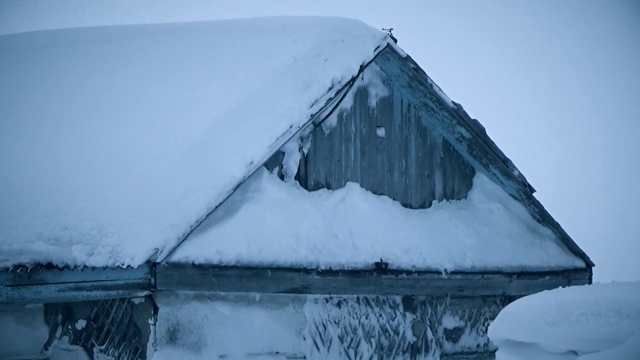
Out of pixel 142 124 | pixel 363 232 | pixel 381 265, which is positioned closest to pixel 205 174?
pixel 142 124

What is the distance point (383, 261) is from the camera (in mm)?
4625

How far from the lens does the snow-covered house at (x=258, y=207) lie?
12.4 feet

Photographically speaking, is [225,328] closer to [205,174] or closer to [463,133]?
[205,174]

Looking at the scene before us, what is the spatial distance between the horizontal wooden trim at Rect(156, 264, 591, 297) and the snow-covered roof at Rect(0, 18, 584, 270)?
0.10 metres

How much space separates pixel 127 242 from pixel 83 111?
6.79ft

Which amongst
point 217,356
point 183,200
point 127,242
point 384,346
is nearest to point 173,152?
point 183,200

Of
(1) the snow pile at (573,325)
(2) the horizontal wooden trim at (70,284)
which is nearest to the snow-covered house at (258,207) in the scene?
(2) the horizontal wooden trim at (70,284)

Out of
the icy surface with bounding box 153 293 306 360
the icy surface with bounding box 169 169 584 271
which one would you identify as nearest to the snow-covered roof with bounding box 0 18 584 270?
the icy surface with bounding box 169 169 584 271

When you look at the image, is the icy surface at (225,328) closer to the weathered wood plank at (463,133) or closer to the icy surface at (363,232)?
the icy surface at (363,232)

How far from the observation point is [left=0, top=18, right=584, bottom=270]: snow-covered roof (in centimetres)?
380

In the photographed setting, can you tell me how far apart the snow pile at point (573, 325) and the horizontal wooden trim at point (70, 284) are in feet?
8.42

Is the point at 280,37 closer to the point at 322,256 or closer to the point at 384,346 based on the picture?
the point at 322,256

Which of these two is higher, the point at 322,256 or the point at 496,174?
the point at 496,174

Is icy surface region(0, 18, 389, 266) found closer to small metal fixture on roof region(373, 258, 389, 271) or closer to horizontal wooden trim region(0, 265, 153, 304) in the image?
horizontal wooden trim region(0, 265, 153, 304)
